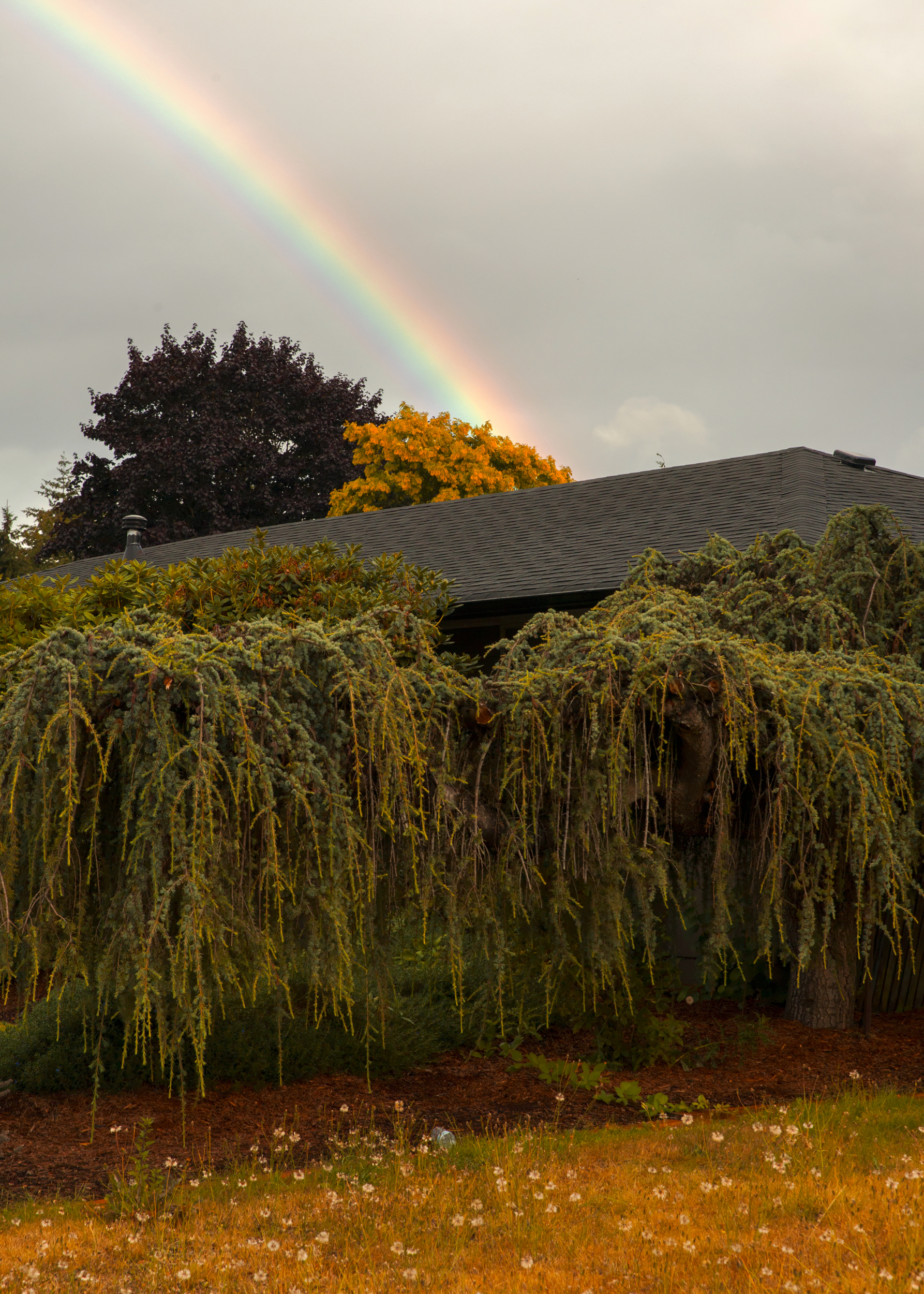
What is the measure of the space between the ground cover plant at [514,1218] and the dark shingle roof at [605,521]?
522 centimetres

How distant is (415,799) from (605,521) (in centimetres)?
750

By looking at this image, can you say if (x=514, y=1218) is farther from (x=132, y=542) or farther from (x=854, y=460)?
(x=132, y=542)

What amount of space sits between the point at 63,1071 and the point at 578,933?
3359mm

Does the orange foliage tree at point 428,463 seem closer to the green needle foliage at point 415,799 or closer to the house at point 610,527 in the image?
the house at point 610,527

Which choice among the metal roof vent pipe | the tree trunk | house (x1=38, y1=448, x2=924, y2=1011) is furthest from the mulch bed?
the metal roof vent pipe

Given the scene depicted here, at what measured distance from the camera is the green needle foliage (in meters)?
4.57

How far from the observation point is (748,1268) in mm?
4000

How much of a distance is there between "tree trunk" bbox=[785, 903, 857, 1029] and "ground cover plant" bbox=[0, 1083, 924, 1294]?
2.12 metres

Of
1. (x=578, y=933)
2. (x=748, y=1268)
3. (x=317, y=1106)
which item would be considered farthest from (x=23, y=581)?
(x=748, y=1268)

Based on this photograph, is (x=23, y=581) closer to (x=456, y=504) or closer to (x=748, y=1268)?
(x=456, y=504)

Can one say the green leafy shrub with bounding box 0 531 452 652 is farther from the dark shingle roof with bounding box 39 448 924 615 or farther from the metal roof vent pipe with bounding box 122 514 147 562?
the metal roof vent pipe with bounding box 122 514 147 562

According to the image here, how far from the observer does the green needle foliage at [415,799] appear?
15.0 ft

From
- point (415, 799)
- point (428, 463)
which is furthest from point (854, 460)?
point (428, 463)

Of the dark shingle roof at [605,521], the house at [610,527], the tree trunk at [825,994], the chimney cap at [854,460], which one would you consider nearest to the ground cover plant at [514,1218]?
the tree trunk at [825,994]
